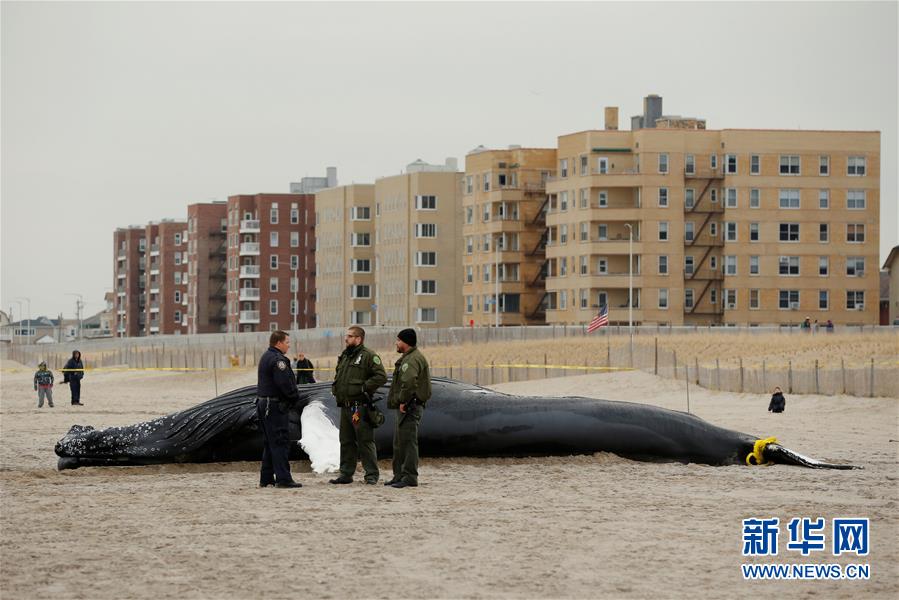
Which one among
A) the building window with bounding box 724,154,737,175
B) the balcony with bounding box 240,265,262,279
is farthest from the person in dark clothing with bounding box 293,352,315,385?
the balcony with bounding box 240,265,262,279

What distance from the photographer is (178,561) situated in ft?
39.1

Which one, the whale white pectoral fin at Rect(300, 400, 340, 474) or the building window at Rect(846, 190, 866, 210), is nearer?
the whale white pectoral fin at Rect(300, 400, 340, 474)

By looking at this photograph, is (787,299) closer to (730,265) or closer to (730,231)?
(730,265)

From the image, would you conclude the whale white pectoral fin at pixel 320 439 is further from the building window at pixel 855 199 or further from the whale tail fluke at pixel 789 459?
the building window at pixel 855 199

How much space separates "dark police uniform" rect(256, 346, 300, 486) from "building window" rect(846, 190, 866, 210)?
83867 millimetres

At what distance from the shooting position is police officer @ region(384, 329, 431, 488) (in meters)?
16.9

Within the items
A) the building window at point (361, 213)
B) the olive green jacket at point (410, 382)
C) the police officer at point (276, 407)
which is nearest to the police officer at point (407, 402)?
the olive green jacket at point (410, 382)

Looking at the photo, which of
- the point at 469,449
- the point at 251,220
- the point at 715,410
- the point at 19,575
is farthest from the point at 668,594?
the point at 251,220

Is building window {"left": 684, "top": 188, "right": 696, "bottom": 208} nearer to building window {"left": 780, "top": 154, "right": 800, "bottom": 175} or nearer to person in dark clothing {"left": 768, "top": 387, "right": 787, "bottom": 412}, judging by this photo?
building window {"left": 780, "top": 154, "right": 800, "bottom": 175}

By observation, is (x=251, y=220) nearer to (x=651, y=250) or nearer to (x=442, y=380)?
(x=651, y=250)

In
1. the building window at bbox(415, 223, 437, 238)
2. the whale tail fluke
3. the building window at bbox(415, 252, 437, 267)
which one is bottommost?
the whale tail fluke

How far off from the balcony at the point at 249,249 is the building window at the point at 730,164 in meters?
64.9

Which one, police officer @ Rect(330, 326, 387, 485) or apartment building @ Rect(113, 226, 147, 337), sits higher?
apartment building @ Rect(113, 226, 147, 337)

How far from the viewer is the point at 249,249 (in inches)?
5832
